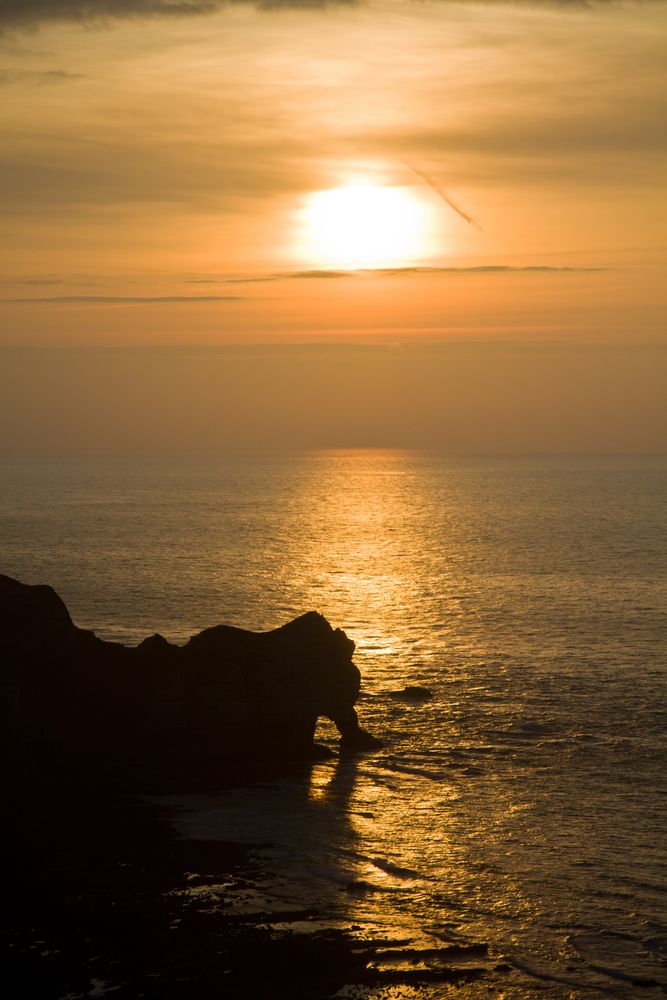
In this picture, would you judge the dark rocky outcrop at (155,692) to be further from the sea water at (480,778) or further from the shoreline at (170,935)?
the shoreline at (170,935)

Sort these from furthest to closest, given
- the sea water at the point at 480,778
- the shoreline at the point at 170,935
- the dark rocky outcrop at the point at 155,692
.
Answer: the dark rocky outcrop at the point at 155,692
the sea water at the point at 480,778
the shoreline at the point at 170,935

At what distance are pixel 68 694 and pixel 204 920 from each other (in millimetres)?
18566

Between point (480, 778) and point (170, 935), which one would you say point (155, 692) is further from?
point (170, 935)

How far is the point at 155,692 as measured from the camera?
4928cm

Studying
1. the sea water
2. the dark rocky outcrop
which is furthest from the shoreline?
the dark rocky outcrop

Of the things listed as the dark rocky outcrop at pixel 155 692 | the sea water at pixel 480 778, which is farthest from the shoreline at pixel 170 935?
the dark rocky outcrop at pixel 155 692

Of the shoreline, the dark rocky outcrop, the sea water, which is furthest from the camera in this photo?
the dark rocky outcrop

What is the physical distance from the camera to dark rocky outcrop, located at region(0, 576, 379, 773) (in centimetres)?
4844

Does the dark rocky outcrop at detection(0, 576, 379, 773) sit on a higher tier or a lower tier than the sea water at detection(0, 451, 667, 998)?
higher

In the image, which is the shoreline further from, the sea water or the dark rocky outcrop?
the dark rocky outcrop

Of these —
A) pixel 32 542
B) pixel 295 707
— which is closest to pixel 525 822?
pixel 295 707

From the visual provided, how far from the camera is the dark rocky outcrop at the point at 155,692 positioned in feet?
159

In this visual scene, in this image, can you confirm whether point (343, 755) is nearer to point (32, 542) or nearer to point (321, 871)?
point (321, 871)

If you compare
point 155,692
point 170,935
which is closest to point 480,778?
point 155,692
